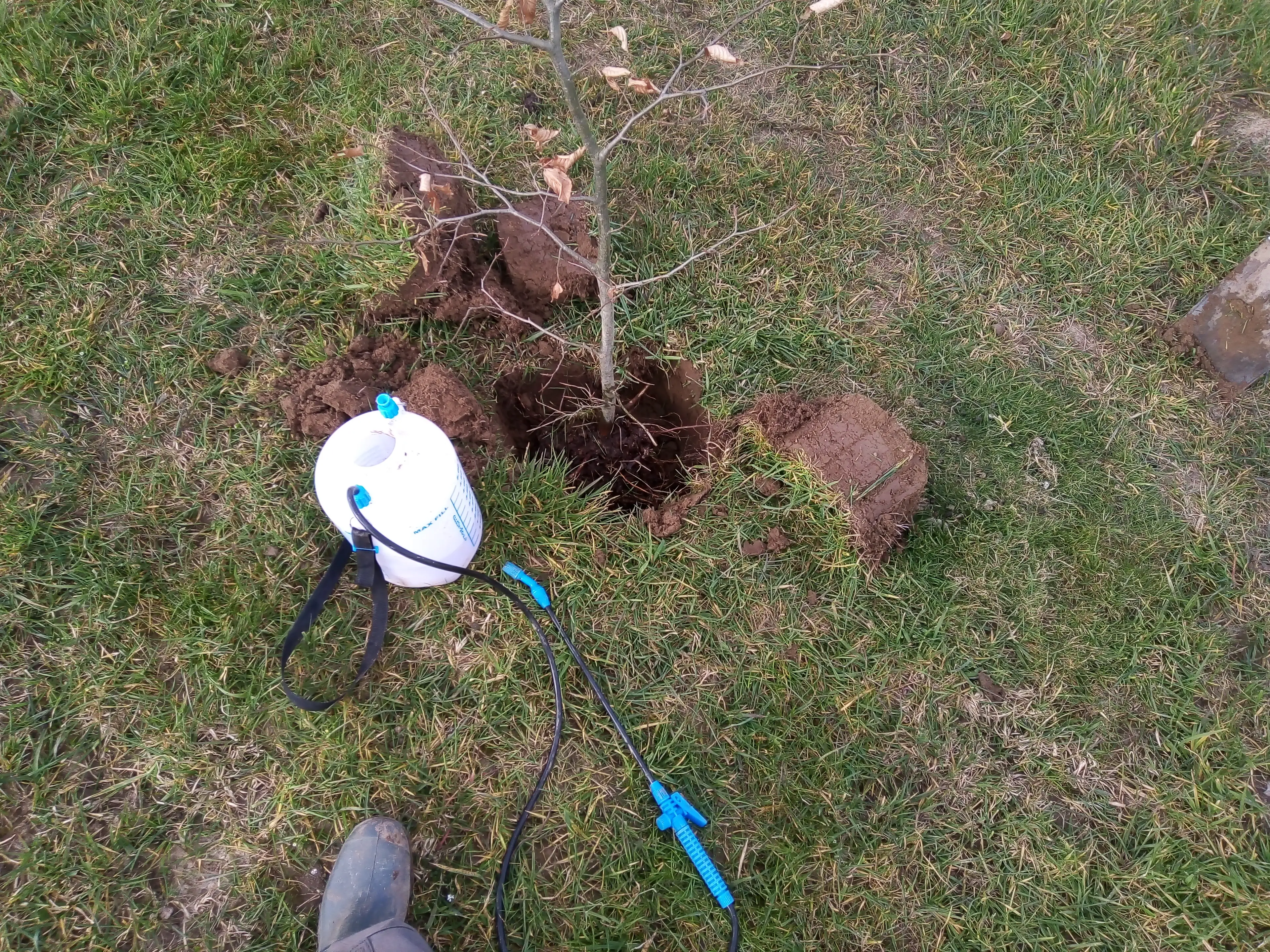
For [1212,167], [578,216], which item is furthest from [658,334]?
[1212,167]

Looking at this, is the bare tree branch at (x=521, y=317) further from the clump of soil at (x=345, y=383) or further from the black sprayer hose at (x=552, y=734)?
the black sprayer hose at (x=552, y=734)

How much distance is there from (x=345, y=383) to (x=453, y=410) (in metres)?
0.32

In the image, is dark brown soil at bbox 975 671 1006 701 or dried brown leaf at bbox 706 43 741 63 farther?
dark brown soil at bbox 975 671 1006 701

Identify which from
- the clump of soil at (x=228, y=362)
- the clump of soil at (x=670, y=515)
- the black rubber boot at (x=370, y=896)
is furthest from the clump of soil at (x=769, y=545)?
the clump of soil at (x=228, y=362)

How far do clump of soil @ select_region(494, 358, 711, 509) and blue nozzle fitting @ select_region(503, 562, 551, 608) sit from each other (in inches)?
12.9

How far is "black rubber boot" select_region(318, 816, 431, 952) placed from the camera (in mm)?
1488

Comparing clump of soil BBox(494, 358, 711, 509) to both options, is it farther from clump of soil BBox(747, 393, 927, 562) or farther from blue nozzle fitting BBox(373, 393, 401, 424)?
blue nozzle fitting BBox(373, 393, 401, 424)

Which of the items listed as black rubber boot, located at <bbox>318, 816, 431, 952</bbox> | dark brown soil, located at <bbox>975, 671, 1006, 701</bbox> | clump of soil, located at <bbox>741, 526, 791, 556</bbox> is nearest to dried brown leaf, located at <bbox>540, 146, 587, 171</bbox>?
clump of soil, located at <bbox>741, 526, 791, 556</bbox>

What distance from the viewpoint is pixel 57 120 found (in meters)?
2.17

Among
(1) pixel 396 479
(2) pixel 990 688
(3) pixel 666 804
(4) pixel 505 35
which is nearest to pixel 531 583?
(1) pixel 396 479

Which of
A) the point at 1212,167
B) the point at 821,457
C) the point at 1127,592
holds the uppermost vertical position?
the point at 1212,167

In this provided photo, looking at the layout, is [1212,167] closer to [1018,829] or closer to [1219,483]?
[1219,483]

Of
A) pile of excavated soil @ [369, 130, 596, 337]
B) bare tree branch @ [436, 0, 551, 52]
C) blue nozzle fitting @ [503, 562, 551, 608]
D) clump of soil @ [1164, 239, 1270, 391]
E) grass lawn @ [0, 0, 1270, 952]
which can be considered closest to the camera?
bare tree branch @ [436, 0, 551, 52]

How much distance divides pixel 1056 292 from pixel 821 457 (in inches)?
50.2
